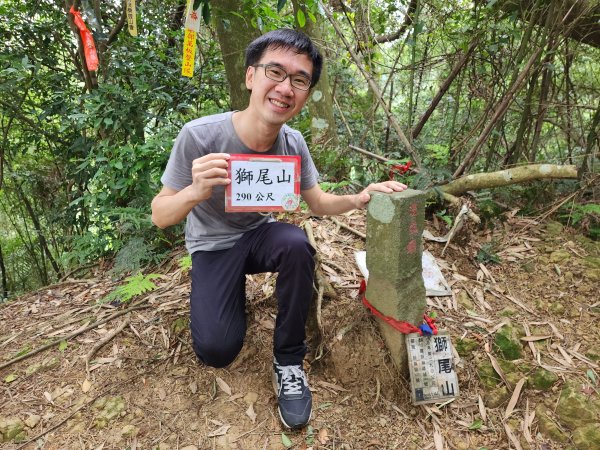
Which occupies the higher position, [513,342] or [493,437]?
[513,342]

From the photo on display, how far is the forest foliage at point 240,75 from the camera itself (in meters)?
3.49

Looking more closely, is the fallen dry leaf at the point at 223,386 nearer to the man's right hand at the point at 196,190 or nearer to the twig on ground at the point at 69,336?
the twig on ground at the point at 69,336

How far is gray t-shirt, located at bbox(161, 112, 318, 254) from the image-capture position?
2.04 meters

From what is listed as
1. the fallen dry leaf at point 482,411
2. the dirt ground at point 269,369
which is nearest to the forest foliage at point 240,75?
the dirt ground at point 269,369

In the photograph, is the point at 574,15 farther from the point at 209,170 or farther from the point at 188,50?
the point at 209,170

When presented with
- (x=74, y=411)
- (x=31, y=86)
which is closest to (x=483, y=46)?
(x=74, y=411)

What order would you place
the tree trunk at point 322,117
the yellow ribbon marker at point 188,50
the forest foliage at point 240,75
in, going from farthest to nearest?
the tree trunk at point 322,117 → the forest foliage at point 240,75 → the yellow ribbon marker at point 188,50

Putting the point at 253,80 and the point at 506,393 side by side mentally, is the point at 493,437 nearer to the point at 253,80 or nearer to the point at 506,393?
the point at 506,393

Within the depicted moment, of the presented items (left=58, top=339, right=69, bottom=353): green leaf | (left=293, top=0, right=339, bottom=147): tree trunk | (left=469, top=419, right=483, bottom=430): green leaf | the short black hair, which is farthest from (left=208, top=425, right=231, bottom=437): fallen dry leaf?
(left=293, top=0, right=339, bottom=147): tree trunk

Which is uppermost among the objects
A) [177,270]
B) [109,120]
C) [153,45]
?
[153,45]

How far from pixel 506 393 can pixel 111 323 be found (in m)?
2.73

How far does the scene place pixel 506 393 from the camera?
2254mm

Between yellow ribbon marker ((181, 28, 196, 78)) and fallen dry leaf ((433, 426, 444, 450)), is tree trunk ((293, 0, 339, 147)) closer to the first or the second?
yellow ribbon marker ((181, 28, 196, 78))

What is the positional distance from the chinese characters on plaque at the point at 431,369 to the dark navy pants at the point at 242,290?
673 mm
